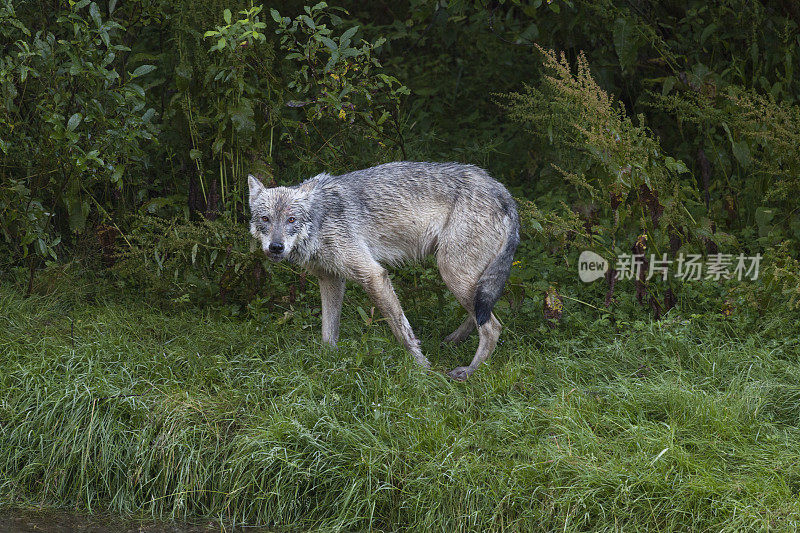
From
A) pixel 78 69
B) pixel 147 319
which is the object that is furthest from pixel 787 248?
pixel 78 69

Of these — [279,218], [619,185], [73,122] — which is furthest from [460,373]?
[73,122]

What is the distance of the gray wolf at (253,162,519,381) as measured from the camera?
590cm

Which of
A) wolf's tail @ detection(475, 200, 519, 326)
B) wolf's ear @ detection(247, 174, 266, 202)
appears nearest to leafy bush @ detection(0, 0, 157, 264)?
wolf's ear @ detection(247, 174, 266, 202)

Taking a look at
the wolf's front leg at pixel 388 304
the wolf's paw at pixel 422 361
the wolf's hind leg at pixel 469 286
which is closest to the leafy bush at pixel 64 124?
the wolf's front leg at pixel 388 304

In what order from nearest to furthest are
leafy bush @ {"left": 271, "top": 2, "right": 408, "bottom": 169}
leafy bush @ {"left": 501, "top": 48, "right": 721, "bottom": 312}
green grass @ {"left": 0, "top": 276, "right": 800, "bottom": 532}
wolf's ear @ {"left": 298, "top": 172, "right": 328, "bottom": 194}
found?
1. green grass @ {"left": 0, "top": 276, "right": 800, "bottom": 532}
2. wolf's ear @ {"left": 298, "top": 172, "right": 328, "bottom": 194}
3. leafy bush @ {"left": 501, "top": 48, "right": 721, "bottom": 312}
4. leafy bush @ {"left": 271, "top": 2, "right": 408, "bottom": 169}

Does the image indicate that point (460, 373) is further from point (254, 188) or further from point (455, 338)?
point (254, 188)

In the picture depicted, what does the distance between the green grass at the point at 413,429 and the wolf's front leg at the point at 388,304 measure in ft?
0.47

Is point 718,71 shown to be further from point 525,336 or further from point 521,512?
point 521,512

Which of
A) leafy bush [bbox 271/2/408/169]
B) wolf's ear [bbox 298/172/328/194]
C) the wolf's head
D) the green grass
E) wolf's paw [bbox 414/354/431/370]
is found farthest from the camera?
leafy bush [bbox 271/2/408/169]

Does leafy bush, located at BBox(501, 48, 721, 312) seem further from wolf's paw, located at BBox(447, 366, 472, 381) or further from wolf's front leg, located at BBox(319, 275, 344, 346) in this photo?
wolf's front leg, located at BBox(319, 275, 344, 346)

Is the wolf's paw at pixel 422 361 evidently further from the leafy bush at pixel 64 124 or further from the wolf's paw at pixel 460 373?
the leafy bush at pixel 64 124

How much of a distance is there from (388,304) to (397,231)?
0.57 meters

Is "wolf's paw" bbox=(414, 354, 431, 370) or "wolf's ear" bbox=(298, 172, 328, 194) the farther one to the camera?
"wolf's ear" bbox=(298, 172, 328, 194)

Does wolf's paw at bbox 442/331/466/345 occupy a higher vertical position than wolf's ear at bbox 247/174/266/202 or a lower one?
lower
